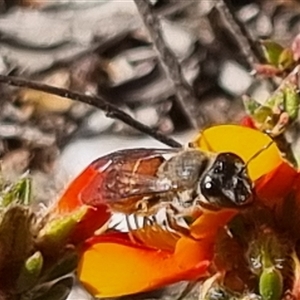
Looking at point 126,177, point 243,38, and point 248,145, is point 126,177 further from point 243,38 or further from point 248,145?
point 243,38

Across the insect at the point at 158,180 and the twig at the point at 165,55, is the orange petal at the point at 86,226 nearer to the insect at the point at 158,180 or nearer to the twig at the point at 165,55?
the insect at the point at 158,180

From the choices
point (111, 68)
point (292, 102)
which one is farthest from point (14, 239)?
point (111, 68)

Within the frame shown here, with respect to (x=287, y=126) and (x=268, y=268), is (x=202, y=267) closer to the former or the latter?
(x=268, y=268)

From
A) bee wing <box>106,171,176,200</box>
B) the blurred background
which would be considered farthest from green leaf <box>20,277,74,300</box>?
the blurred background

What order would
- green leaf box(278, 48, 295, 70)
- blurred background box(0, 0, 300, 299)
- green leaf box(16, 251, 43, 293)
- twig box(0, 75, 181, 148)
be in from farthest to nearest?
1. blurred background box(0, 0, 300, 299)
2. twig box(0, 75, 181, 148)
3. green leaf box(278, 48, 295, 70)
4. green leaf box(16, 251, 43, 293)

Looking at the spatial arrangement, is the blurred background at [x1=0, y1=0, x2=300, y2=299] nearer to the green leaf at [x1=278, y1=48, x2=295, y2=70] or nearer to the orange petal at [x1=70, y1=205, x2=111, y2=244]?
the green leaf at [x1=278, y1=48, x2=295, y2=70]

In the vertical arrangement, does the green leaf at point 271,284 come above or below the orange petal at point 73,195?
below

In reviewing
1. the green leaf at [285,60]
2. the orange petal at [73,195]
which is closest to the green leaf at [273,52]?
the green leaf at [285,60]
